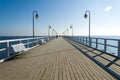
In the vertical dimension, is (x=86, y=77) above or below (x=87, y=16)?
below

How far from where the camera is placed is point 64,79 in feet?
15.1

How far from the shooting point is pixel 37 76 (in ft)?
16.3

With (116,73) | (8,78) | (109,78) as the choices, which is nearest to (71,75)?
(109,78)

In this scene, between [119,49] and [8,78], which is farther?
[119,49]

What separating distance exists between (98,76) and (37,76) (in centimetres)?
198

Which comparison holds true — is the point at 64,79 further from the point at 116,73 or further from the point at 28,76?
the point at 116,73

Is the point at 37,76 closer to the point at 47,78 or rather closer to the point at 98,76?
the point at 47,78

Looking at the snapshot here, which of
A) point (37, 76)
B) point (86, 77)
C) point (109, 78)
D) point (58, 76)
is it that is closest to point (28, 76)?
point (37, 76)

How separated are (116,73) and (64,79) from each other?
1.94 m

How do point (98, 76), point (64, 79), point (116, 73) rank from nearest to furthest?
point (64, 79) < point (98, 76) < point (116, 73)

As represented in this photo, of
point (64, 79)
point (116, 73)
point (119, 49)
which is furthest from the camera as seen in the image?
point (119, 49)

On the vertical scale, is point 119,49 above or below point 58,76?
above

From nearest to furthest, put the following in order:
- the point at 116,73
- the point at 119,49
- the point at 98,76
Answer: the point at 98,76, the point at 116,73, the point at 119,49

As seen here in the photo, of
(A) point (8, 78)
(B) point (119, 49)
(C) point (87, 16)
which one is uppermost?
(C) point (87, 16)
